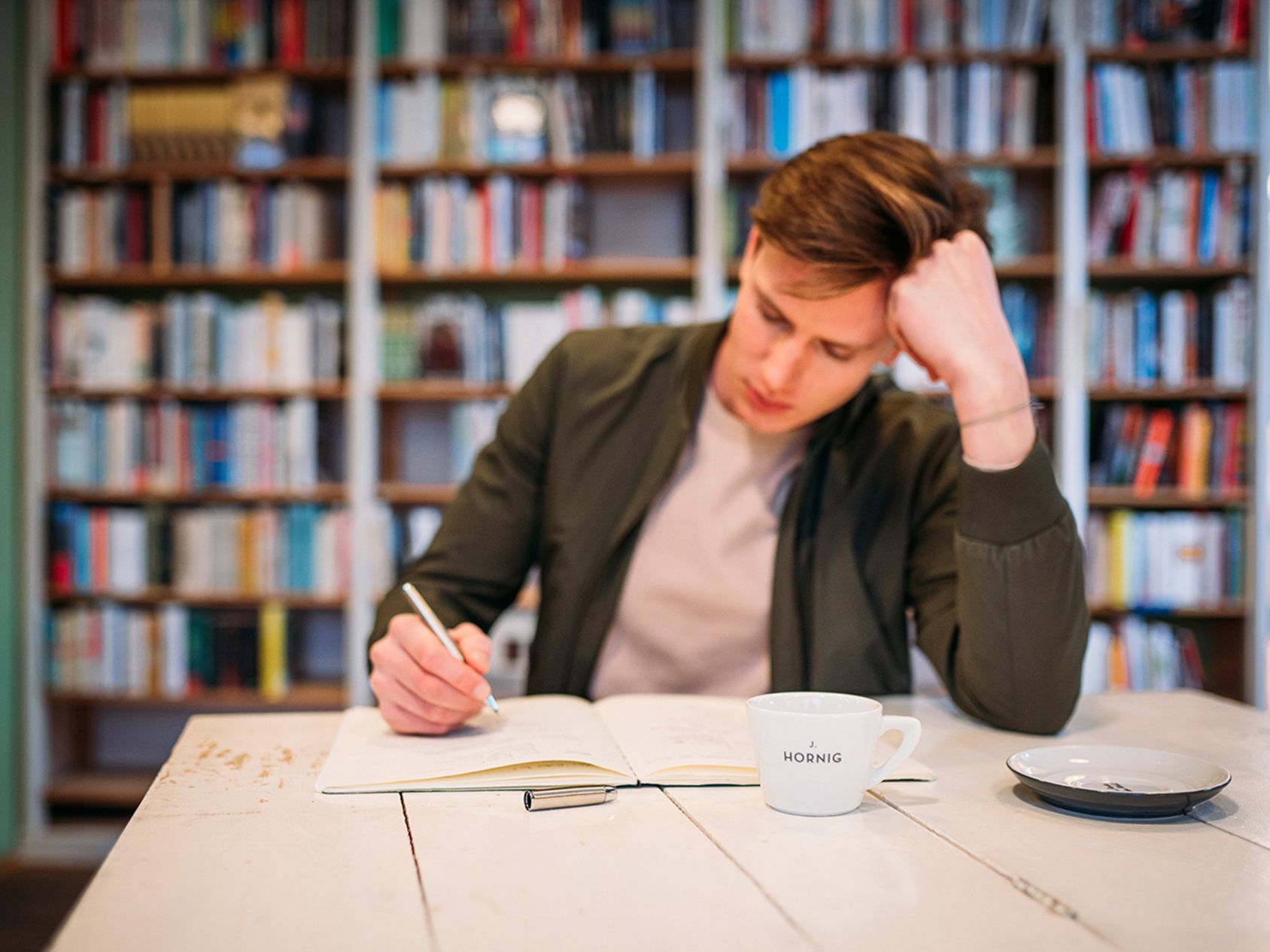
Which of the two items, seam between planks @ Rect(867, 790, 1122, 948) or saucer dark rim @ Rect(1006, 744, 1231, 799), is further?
saucer dark rim @ Rect(1006, 744, 1231, 799)

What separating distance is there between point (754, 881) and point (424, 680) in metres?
0.39

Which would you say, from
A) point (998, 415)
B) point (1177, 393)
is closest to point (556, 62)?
point (1177, 393)

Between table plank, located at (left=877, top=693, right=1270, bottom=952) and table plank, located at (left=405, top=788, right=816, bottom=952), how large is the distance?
172 millimetres

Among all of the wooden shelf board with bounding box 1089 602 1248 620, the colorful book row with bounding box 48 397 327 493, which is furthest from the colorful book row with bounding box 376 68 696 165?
the wooden shelf board with bounding box 1089 602 1248 620

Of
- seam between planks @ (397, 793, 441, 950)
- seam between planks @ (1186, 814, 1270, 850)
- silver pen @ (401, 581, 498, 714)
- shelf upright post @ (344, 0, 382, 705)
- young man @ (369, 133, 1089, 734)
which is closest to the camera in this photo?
seam between planks @ (397, 793, 441, 950)

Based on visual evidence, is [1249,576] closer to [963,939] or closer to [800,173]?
[800,173]

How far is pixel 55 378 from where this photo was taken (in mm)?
3004

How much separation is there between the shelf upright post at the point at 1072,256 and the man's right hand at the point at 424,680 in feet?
7.48

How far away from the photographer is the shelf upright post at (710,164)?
9.45 ft

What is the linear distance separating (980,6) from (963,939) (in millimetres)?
2852

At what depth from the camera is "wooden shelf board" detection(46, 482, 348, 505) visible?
2.99 m

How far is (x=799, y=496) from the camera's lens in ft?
4.36

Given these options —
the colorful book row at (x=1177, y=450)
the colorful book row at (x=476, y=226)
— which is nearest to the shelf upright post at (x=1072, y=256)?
the colorful book row at (x=1177, y=450)

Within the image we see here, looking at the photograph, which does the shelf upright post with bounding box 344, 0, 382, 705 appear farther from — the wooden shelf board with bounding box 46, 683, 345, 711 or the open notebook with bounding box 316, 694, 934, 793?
the open notebook with bounding box 316, 694, 934, 793
